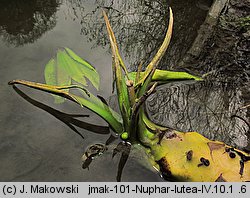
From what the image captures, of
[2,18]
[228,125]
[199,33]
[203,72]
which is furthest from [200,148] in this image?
[2,18]

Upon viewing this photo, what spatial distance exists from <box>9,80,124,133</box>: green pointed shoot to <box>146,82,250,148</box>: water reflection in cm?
24

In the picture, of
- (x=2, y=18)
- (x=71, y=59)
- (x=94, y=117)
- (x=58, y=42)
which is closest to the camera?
(x=94, y=117)

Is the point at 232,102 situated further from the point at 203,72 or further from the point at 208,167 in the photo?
the point at 208,167

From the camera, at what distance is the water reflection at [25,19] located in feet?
9.59

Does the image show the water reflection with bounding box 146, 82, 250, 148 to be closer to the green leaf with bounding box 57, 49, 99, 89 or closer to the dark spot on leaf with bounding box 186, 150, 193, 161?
the dark spot on leaf with bounding box 186, 150, 193, 161

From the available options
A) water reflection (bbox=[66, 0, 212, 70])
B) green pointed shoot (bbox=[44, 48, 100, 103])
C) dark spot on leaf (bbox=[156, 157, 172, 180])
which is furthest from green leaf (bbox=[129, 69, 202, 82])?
dark spot on leaf (bbox=[156, 157, 172, 180])

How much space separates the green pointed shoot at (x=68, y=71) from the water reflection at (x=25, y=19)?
0.38m

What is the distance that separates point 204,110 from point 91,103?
0.72 metres

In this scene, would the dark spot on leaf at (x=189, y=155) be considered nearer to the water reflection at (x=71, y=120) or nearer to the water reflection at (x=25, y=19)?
the water reflection at (x=71, y=120)

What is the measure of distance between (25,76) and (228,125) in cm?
136

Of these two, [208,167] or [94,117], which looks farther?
[94,117]

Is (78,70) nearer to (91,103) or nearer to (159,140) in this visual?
(91,103)

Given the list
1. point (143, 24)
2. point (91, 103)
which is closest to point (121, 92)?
point (91, 103)

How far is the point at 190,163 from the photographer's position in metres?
1.99
